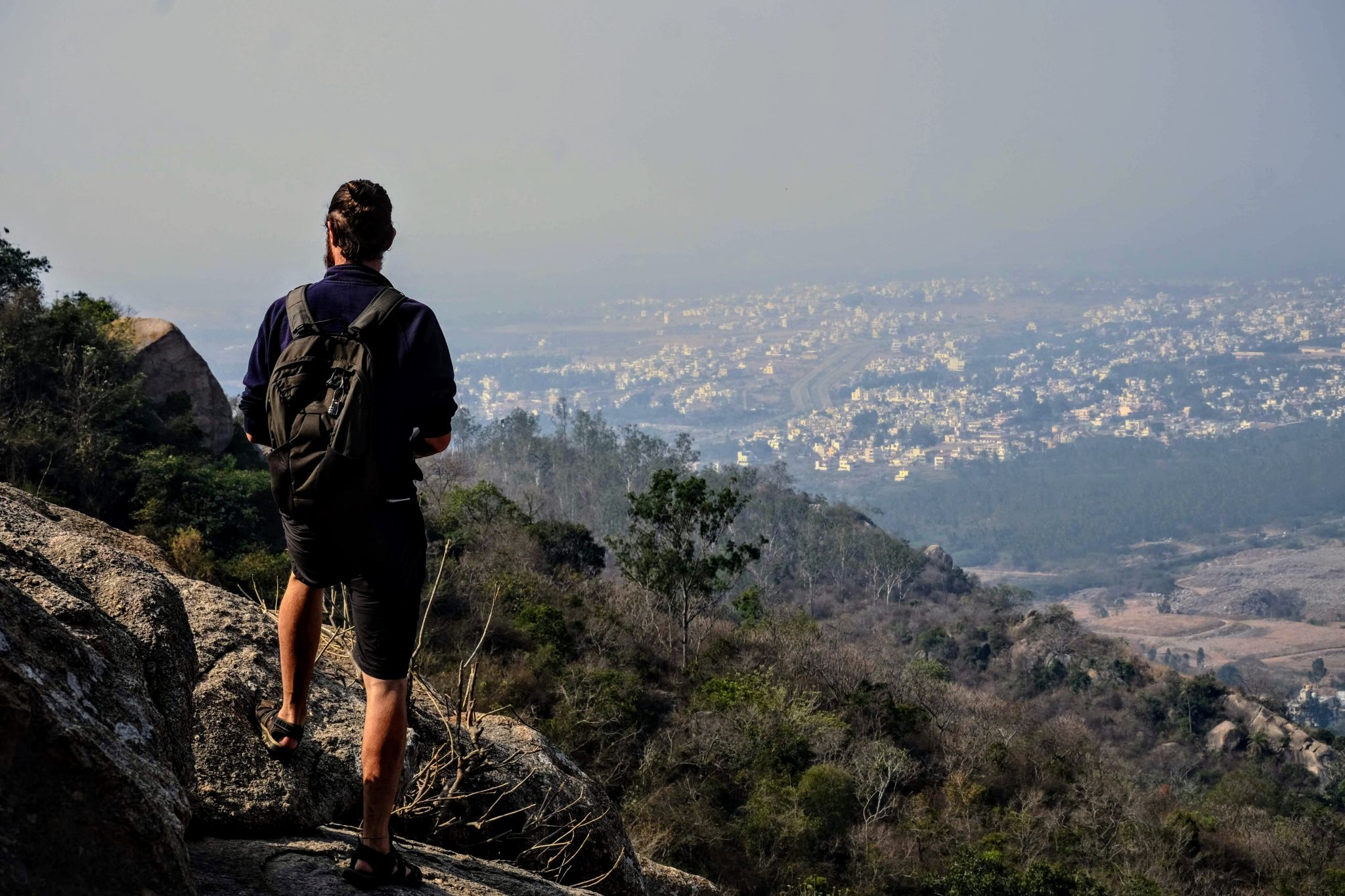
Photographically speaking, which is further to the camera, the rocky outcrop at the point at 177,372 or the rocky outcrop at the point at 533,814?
the rocky outcrop at the point at 177,372

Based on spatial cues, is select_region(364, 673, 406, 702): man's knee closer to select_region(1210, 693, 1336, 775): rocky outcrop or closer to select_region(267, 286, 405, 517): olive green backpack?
select_region(267, 286, 405, 517): olive green backpack

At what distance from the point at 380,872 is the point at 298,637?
781 mm

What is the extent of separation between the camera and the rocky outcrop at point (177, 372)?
66.3ft

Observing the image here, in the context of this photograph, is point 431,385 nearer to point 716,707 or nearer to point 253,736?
point 253,736

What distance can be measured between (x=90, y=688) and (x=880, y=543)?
59.5m

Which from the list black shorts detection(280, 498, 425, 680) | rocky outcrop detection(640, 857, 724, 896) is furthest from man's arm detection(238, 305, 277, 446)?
rocky outcrop detection(640, 857, 724, 896)

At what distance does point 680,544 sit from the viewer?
23.7m

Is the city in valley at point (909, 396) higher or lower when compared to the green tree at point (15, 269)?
higher

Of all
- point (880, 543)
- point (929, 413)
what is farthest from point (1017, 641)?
point (929, 413)

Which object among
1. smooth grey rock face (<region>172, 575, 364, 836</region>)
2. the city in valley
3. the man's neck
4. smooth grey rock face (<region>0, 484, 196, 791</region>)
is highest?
the city in valley

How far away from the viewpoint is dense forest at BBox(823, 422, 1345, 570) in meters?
114

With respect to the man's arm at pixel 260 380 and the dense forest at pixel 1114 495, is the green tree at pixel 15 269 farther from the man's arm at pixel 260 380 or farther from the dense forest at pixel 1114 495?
the dense forest at pixel 1114 495

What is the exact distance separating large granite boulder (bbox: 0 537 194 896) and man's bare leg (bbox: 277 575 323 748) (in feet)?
2.62

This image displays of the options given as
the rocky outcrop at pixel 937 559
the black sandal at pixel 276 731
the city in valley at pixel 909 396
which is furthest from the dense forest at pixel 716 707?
the city in valley at pixel 909 396
